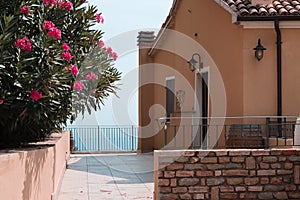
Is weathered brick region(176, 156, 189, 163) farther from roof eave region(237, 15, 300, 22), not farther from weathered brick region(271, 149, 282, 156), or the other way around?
roof eave region(237, 15, 300, 22)

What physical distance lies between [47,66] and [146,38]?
1398 centimetres

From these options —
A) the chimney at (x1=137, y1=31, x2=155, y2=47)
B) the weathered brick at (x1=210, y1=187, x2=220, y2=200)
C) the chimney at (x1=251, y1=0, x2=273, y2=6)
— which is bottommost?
the weathered brick at (x1=210, y1=187, x2=220, y2=200)

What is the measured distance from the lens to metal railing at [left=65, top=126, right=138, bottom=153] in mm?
19766

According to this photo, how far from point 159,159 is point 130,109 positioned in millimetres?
8369

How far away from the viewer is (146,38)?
20031 millimetres

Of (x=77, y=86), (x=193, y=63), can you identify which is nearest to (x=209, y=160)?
(x=77, y=86)

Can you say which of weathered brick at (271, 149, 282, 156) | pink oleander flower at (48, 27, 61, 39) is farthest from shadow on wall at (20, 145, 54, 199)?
weathered brick at (271, 149, 282, 156)

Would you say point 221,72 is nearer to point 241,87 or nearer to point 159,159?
point 241,87

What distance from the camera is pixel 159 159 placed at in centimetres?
879

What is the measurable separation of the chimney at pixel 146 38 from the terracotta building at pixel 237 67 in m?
4.24

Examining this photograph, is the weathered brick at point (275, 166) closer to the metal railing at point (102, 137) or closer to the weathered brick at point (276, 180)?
the weathered brick at point (276, 180)

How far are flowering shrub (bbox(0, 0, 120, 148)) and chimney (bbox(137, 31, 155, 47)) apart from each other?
1149 cm

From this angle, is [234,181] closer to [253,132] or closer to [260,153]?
[260,153]

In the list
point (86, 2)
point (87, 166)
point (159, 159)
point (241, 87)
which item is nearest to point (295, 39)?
point (241, 87)
